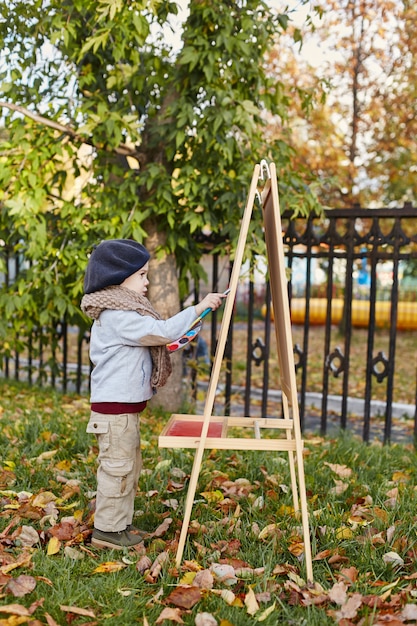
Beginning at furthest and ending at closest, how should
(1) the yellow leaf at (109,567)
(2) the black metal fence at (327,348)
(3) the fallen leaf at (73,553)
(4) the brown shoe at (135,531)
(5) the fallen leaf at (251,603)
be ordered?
1. (2) the black metal fence at (327,348)
2. (4) the brown shoe at (135,531)
3. (3) the fallen leaf at (73,553)
4. (1) the yellow leaf at (109,567)
5. (5) the fallen leaf at (251,603)

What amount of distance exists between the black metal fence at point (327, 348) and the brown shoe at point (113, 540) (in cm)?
239

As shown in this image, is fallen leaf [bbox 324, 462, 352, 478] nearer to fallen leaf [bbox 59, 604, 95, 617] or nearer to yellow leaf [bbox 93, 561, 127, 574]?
yellow leaf [bbox 93, 561, 127, 574]

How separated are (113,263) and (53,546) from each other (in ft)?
3.99

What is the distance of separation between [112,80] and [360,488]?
327 cm

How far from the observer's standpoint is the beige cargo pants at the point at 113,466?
287 centimetres

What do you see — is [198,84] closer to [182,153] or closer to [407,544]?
[182,153]

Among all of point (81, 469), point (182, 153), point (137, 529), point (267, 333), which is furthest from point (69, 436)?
point (182, 153)

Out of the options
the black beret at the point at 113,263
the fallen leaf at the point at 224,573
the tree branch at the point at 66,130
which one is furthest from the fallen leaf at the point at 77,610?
the tree branch at the point at 66,130

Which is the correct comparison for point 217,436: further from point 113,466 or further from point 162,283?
point 162,283

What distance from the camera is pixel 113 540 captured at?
2881 mm

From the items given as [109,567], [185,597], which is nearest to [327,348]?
[109,567]

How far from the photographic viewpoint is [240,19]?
185 inches

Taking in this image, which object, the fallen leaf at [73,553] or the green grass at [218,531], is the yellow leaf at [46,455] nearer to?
the green grass at [218,531]

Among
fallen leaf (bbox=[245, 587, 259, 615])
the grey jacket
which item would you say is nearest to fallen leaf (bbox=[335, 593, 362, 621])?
fallen leaf (bbox=[245, 587, 259, 615])
